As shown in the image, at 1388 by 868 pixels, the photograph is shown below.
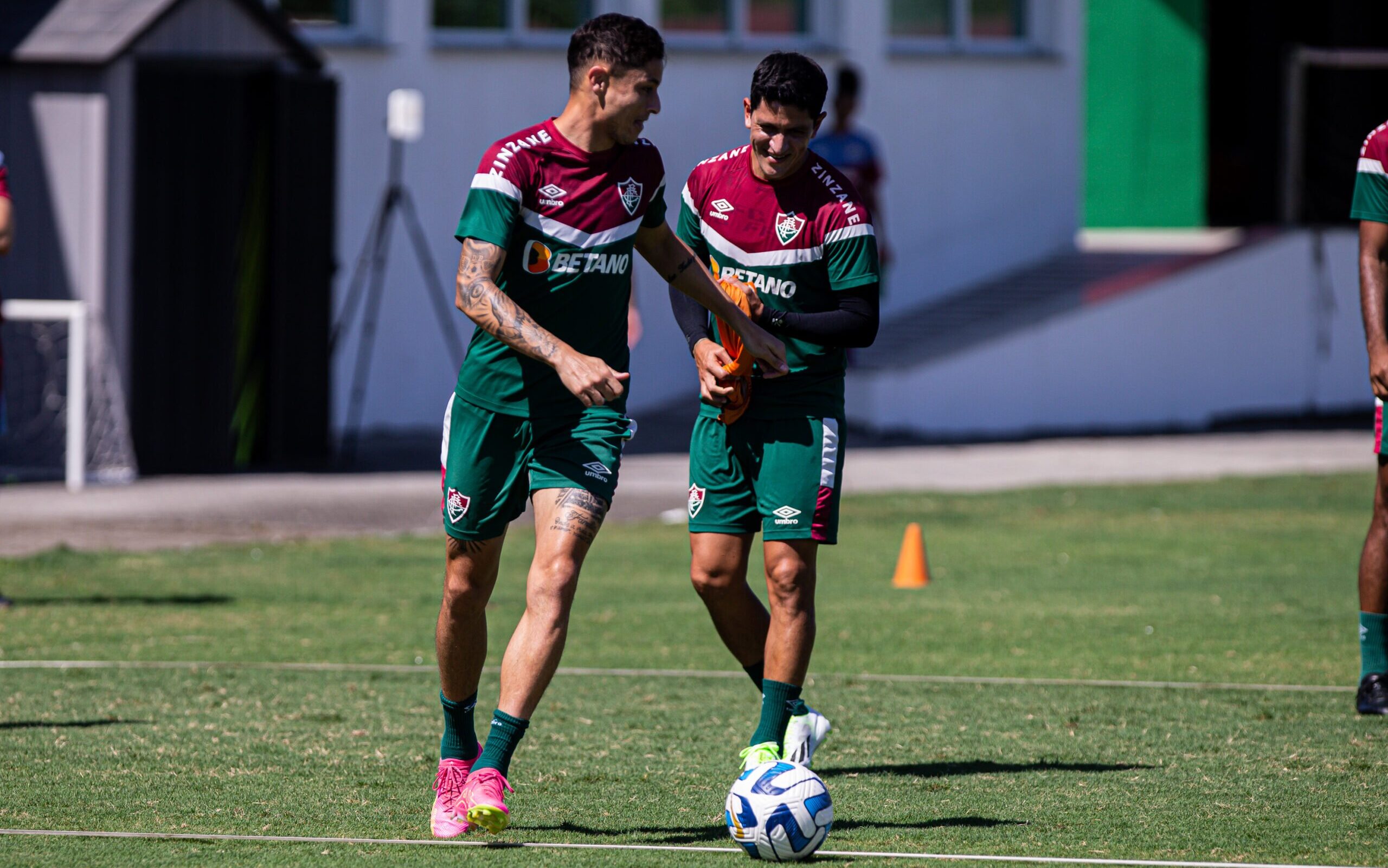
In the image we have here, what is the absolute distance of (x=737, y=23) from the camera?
2195 centimetres

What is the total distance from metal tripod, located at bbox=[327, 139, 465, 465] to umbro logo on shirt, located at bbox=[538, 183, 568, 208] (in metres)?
13.6

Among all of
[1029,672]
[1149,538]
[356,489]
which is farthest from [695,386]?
[1029,672]

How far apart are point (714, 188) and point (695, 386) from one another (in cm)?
1524

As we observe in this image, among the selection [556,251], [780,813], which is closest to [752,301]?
[556,251]

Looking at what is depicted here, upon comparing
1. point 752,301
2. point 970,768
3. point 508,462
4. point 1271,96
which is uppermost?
point 1271,96

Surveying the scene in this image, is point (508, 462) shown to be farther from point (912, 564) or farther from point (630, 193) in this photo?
point (912, 564)

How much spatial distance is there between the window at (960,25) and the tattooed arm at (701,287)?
16.8m

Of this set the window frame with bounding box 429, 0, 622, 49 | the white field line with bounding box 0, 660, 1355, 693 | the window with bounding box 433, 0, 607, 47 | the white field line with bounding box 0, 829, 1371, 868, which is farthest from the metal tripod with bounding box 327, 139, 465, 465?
the white field line with bounding box 0, 829, 1371, 868

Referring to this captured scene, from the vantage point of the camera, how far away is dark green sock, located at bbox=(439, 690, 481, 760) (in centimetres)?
578

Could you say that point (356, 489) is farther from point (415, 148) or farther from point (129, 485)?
point (415, 148)

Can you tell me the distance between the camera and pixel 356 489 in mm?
15383

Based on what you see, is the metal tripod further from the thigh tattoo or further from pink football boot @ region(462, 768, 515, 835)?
pink football boot @ region(462, 768, 515, 835)

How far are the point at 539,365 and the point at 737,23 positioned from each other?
16745mm

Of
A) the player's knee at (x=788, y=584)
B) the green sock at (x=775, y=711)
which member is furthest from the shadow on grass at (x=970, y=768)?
the player's knee at (x=788, y=584)
